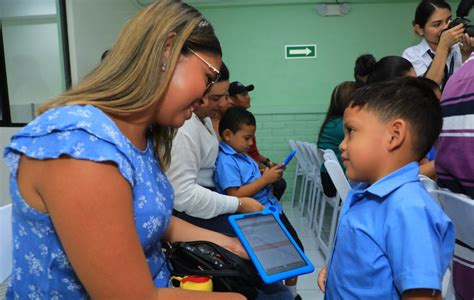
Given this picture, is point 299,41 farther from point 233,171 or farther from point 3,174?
point 3,174

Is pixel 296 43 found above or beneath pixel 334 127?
above

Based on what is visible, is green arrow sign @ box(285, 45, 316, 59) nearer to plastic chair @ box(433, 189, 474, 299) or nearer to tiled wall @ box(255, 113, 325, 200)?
tiled wall @ box(255, 113, 325, 200)

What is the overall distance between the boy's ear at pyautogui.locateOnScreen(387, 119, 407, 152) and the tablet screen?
0.40 meters

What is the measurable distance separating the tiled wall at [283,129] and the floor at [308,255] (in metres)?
0.79

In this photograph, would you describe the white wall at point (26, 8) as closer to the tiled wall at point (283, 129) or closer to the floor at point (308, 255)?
the floor at point (308, 255)

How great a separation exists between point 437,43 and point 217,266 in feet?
7.28

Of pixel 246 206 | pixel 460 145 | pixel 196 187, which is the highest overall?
pixel 460 145

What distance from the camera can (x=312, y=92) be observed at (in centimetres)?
501

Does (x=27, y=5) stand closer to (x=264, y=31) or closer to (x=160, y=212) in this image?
(x=160, y=212)

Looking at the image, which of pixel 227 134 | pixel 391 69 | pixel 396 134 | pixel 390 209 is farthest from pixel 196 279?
pixel 391 69

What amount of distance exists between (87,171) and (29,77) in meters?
2.29

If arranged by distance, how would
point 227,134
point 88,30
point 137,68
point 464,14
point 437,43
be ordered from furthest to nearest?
1. point 88,30
2. point 437,43
3. point 227,134
4. point 464,14
5. point 137,68

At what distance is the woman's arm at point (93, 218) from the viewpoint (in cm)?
68

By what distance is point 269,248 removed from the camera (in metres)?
1.11
